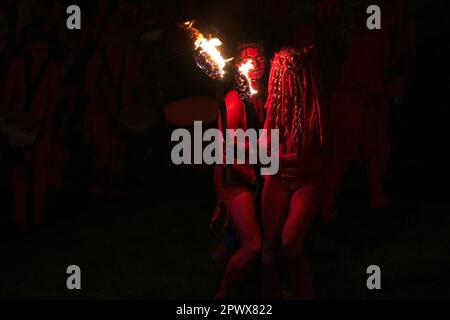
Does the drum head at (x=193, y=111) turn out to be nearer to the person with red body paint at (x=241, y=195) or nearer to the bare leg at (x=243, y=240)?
the person with red body paint at (x=241, y=195)

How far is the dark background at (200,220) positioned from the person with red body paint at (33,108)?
0.28 metres

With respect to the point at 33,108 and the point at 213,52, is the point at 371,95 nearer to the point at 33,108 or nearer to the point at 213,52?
the point at 213,52

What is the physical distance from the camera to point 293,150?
6.08 metres

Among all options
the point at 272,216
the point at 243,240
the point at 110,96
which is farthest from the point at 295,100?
the point at 110,96

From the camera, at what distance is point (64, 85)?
8734 mm

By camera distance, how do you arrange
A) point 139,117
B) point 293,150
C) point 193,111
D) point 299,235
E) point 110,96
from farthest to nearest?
point 110,96
point 139,117
point 193,111
point 293,150
point 299,235

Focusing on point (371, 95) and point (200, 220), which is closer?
point (371, 95)

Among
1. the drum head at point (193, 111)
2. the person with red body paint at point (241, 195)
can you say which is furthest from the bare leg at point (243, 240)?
the drum head at point (193, 111)

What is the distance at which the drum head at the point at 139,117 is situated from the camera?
26.0 ft

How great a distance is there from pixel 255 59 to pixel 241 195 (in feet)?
3.16

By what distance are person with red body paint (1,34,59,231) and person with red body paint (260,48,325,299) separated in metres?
2.86

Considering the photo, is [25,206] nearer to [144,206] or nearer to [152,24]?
[144,206]

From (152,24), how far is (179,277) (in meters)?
2.73
